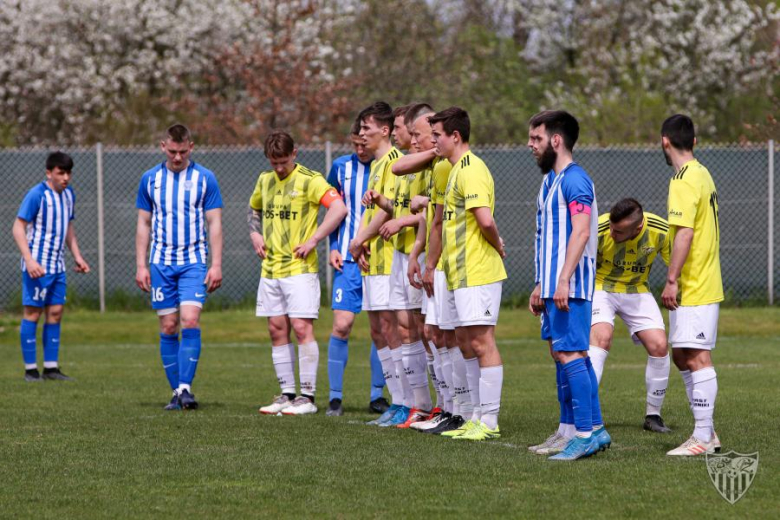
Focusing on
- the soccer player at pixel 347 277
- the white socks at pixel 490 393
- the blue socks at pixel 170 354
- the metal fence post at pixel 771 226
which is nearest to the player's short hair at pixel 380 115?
the soccer player at pixel 347 277

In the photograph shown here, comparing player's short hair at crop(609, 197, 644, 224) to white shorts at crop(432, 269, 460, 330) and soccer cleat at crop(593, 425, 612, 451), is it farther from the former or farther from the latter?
soccer cleat at crop(593, 425, 612, 451)

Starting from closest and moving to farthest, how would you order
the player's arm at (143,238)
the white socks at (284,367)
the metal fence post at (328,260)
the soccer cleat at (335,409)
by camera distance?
the soccer cleat at (335,409)
the white socks at (284,367)
the player's arm at (143,238)
the metal fence post at (328,260)

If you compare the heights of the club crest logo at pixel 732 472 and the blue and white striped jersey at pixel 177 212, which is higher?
the blue and white striped jersey at pixel 177 212

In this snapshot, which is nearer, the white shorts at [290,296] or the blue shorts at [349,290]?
the white shorts at [290,296]

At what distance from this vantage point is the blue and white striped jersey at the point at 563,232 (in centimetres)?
721

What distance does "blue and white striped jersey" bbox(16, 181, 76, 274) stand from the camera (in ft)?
42.5

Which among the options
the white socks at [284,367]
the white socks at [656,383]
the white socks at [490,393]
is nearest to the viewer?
the white socks at [490,393]

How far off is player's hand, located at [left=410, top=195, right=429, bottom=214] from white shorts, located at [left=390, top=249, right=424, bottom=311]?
1.25ft

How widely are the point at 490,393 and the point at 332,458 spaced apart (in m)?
1.31

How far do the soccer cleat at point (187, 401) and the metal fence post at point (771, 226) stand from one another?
11447mm

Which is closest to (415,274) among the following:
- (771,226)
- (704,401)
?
(704,401)

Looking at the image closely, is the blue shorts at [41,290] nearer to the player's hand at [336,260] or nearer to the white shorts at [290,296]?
the white shorts at [290,296]

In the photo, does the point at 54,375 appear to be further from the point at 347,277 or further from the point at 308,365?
the point at 347,277

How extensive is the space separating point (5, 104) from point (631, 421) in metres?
22.8
